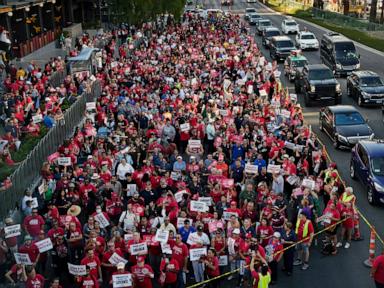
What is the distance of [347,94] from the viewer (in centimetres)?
3328

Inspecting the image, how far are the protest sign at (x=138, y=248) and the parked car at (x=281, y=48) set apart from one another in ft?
109

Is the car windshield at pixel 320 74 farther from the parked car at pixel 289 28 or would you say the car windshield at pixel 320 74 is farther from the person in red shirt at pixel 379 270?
the parked car at pixel 289 28

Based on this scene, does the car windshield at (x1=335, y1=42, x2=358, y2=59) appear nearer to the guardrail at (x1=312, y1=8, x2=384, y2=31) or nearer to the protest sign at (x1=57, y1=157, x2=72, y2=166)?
the protest sign at (x1=57, y1=157, x2=72, y2=166)

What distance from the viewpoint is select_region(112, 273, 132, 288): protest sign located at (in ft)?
38.9

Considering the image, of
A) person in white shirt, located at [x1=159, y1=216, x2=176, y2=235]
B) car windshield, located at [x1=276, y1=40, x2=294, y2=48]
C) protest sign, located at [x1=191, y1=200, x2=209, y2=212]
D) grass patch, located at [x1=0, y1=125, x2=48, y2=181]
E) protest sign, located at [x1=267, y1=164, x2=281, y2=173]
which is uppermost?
protest sign, located at [x1=191, y1=200, x2=209, y2=212]

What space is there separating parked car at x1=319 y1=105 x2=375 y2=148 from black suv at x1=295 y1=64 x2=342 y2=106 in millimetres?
5114

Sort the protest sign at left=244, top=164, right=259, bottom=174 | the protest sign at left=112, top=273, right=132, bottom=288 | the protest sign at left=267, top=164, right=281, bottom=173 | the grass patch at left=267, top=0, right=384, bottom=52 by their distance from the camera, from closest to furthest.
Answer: the protest sign at left=112, top=273, right=132, bottom=288, the protest sign at left=267, top=164, right=281, bottom=173, the protest sign at left=244, top=164, right=259, bottom=174, the grass patch at left=267, top=0, right=384, bottom=52

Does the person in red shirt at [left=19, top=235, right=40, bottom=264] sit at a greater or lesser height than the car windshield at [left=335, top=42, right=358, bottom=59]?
greater

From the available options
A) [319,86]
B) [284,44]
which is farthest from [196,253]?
[284,44]

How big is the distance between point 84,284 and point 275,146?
8.37m

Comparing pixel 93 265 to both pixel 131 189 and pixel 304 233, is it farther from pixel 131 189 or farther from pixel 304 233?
pixel 304 233

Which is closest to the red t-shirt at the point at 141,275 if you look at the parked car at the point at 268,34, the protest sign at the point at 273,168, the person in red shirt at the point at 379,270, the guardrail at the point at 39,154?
the person in red shirt at the point at 379,270

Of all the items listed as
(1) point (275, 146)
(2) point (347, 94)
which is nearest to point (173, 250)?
(1) point (275, 146)

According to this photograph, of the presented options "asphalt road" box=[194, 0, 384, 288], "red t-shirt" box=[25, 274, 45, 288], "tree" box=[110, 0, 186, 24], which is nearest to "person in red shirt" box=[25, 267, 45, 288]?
"red t-shirt" box=[25, 274, 45, 288]
